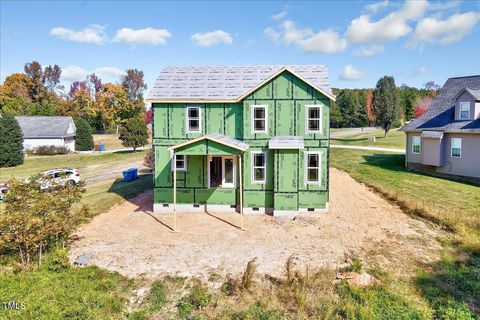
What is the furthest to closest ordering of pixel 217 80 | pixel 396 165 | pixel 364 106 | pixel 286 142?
pixel 364 106 → pixel 396 165 → pixel 217 80 → pixel 286 142

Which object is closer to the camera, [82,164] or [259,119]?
[259,119]

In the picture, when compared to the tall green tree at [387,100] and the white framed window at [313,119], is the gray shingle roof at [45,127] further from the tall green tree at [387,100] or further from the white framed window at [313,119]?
the tall green tree at [387,100]

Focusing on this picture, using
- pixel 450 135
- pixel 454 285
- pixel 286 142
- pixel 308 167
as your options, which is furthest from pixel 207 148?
pixel 450 135

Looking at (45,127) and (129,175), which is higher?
(45,127)

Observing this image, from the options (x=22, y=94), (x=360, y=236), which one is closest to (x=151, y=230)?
(x=360, y=236)

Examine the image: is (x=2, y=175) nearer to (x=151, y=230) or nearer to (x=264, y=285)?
(x=151, y=230)

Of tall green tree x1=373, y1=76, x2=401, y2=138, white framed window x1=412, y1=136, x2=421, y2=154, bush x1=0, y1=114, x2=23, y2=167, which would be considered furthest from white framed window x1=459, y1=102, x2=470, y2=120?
bush x1=0, y1=114, x2=23, y2=167

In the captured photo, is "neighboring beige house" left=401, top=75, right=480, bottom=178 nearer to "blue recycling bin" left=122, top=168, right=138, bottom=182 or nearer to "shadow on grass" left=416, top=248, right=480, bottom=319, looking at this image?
"shadow on grass" left=416, top=248, right=480, bottom=319

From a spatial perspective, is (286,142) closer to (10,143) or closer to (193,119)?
(193,119)
